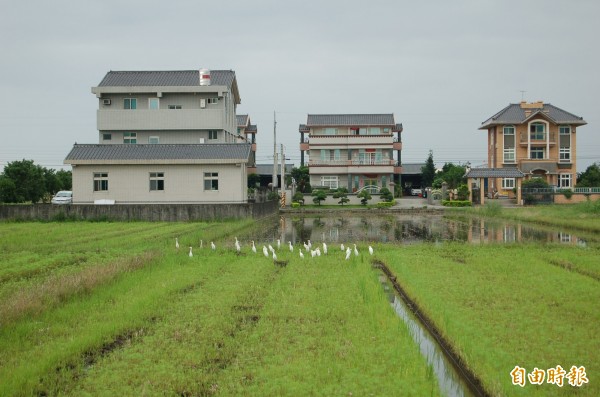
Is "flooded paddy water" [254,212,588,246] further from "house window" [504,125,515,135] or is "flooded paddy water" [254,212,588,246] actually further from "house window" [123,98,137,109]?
"house window" [504,125,515,135]

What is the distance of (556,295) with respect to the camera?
8.73 metres

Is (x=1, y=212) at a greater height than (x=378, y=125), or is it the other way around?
(x=378, y=125)

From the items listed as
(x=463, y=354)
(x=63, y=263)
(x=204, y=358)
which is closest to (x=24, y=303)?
(x=204, y=358)

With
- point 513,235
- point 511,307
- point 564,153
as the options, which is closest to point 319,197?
point 564,153

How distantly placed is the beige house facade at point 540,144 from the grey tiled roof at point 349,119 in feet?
32.9

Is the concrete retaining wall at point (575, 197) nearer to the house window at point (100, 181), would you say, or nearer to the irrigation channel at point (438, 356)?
the house window at point (100, 181)

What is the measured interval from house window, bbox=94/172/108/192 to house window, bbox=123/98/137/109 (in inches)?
286

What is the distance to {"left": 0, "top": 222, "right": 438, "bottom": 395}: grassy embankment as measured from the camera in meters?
5.21

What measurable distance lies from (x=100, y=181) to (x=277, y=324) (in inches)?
979

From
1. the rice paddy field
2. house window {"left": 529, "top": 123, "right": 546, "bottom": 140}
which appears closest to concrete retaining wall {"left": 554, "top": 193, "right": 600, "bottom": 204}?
house window {"left": 529, "top": 123, "right": 546, "bottom": 140}

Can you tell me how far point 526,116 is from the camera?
50.6 metres

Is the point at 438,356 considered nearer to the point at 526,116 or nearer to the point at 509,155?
the point at 509,155

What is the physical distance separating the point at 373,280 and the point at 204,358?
4.96m

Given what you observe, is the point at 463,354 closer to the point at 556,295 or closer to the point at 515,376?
the point at 515,376
